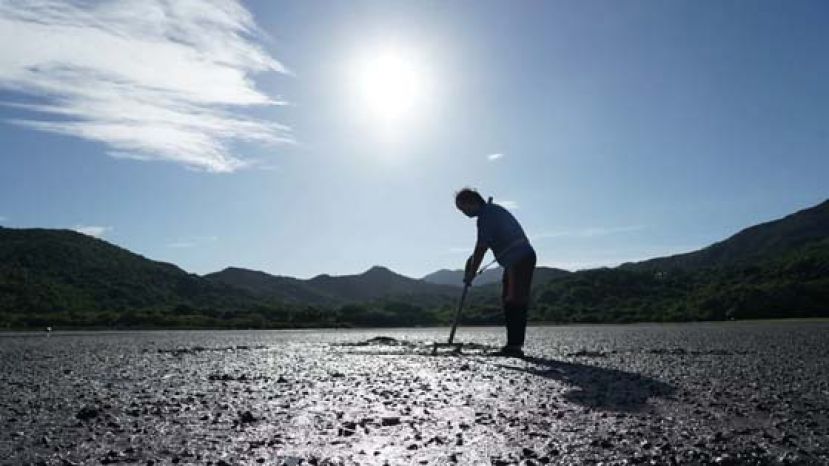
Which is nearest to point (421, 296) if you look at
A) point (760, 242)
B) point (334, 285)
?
point (760, 242)

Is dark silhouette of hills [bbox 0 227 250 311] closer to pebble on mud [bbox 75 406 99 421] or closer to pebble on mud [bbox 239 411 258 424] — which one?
pebble on mud [bbox 75 406 99 421]

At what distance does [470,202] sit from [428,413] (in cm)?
611

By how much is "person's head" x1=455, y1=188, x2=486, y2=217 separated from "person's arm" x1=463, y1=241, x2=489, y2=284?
47 centimetres

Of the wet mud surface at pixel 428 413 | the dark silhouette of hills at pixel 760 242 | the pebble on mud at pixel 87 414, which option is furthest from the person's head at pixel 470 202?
the dark silhouette of hills at pixel 760 242

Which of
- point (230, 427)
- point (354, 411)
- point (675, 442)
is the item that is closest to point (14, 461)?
point (230, 427)

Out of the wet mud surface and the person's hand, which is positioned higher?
the person's hand

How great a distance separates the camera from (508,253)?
1083cm

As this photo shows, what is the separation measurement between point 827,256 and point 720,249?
3960cm

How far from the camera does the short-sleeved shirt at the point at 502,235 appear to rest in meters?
10.8

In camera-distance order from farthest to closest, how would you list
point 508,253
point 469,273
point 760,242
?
point 760,242, point 469,273, point 508,253

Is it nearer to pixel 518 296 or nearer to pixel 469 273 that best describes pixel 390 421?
pixel 518 296

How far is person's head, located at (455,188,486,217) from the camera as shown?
11.2 meters

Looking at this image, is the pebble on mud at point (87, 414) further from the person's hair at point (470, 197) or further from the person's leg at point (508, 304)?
the person's hair at point (470, 197)

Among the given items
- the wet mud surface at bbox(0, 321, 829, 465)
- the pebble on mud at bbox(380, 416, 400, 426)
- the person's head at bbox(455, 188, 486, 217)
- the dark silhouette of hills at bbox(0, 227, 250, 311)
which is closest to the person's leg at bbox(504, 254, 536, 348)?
the person's head at bbox(455, 188, 486, 217)
